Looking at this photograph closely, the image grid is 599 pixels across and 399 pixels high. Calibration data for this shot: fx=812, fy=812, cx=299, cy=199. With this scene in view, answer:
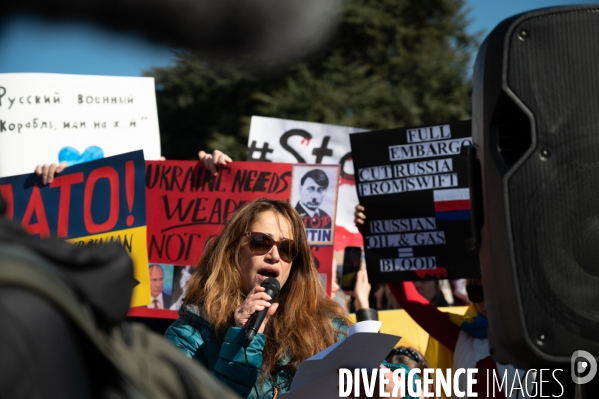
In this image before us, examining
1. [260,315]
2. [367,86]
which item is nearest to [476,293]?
[260,315]

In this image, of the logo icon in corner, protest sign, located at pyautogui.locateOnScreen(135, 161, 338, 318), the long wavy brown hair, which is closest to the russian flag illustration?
protest sign, located at pyautogui.locateOnScreen(135, 161, 338, 318)

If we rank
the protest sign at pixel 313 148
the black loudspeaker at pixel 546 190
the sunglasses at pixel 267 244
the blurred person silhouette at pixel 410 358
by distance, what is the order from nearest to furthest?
the black loudspeaker at pixel 546 190, the sunglasses at pixel 267 244, the blurred person silhouette at pixel 410 358, the protest sign at pixel 313 148

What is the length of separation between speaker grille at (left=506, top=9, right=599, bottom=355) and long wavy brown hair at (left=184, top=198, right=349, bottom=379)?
3.73ft

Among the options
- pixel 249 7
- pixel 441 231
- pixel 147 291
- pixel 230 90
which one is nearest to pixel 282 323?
pixel 147 291

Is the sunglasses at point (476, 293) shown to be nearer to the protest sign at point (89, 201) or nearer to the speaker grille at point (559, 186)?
the protest sign at point (89, 201)

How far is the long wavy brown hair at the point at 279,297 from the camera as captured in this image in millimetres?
2697

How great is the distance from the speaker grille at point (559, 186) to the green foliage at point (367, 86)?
11197mm

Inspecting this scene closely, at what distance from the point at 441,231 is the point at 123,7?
3258 mm

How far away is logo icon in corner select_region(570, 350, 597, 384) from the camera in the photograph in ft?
5.67

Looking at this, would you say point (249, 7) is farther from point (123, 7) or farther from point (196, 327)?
point (196, 327)

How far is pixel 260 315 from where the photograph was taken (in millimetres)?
2547

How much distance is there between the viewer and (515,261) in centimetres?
171

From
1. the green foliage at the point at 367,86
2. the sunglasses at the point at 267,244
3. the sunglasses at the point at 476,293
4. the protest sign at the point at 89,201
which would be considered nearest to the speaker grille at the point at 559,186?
the sunglasses at the point at 267,244

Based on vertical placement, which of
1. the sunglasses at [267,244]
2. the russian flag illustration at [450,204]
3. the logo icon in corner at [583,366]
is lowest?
the logo icon in corner at [583,366]
